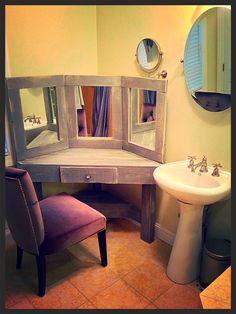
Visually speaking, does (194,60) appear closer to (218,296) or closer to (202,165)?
(202,165)

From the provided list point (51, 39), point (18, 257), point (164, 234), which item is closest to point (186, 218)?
point (164, 234)

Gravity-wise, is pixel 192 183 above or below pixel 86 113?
below

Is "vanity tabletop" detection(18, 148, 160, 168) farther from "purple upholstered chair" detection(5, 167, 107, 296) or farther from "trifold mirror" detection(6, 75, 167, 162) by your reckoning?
"purple upholstered chair" detection(5, 167, 107, 296)

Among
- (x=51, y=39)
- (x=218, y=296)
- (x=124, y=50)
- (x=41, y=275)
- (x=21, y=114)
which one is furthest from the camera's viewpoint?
(x=124, y=50)

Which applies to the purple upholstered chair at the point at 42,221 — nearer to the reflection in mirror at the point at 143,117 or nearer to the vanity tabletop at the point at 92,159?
the vanity tabletop at the point at 92,159

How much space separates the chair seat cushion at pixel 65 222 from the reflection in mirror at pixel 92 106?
0.44 metres

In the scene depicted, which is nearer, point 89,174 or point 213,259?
point 213,259

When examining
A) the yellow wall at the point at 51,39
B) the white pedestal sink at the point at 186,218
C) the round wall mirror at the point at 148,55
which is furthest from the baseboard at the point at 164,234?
the yellow wall at the point at 51,39

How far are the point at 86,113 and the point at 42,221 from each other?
66 cm

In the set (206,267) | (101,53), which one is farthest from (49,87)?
(206,267)

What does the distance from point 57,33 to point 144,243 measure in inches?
50.4

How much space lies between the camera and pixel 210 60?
120 centimetres

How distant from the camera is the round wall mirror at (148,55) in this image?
4.72ft

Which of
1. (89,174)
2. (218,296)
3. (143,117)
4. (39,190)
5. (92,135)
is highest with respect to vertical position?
(143,117)
